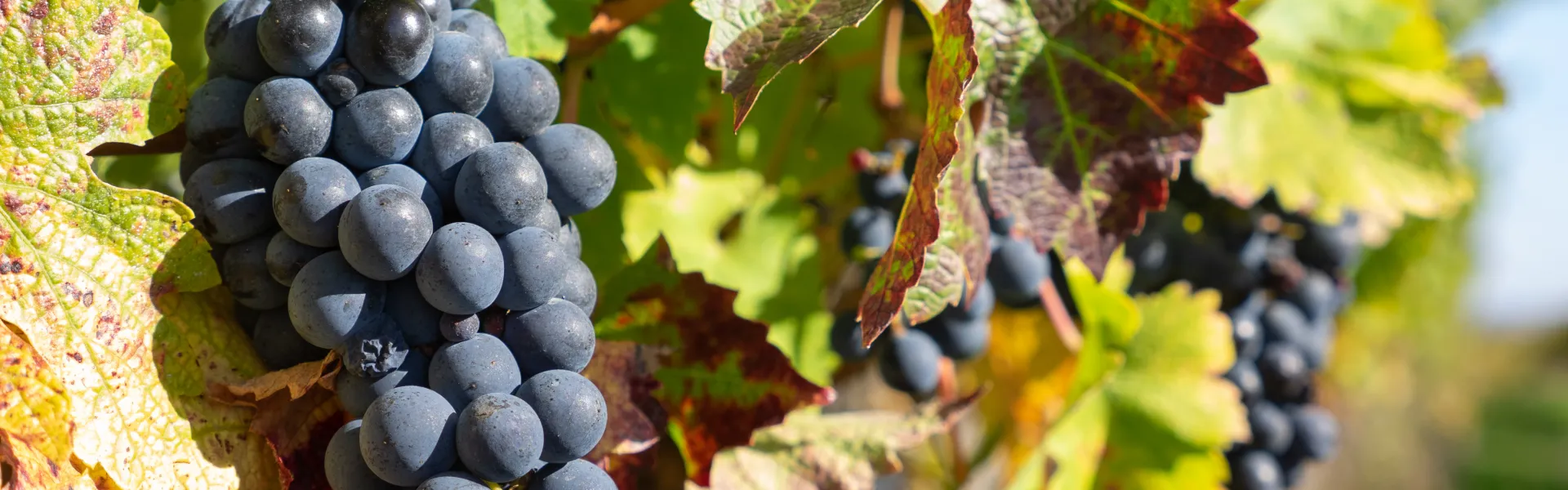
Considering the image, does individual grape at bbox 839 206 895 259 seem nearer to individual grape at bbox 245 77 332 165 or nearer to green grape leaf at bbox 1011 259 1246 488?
green grape leaf at bbox 1011 259 1246 488

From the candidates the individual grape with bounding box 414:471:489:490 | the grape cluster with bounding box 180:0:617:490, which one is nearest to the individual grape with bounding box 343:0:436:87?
the grape cluster with bounding box 180:0:617:490

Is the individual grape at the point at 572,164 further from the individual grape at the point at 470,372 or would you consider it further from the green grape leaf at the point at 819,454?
the green grape leaf at the point at 819,454

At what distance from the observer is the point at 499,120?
578 mm

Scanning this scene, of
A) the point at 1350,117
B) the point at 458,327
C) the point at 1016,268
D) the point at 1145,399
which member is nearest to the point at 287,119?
the point at 458,327

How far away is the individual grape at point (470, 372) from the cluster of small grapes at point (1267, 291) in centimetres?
82

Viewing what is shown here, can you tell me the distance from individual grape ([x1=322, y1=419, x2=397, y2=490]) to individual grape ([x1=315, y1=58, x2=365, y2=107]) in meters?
0.17

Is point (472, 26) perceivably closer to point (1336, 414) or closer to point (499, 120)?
point (499, 120)

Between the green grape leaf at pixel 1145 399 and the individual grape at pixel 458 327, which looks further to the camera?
the green grape leaf at pixel 1145 399

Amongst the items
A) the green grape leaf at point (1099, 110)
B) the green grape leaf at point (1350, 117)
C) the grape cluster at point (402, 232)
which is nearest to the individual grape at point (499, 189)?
the grape cluster at point (402, 232)

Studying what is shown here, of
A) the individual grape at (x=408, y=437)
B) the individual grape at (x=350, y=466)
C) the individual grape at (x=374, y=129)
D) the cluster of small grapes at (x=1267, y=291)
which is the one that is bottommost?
the cluster of small grapes at (x=1267, y=291)

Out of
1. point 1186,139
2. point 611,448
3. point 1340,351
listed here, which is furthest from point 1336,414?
point 611,448

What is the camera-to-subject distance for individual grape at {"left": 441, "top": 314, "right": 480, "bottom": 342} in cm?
53

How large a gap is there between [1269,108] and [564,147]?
864 millimetres

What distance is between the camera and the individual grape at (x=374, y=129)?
21.0 inches
